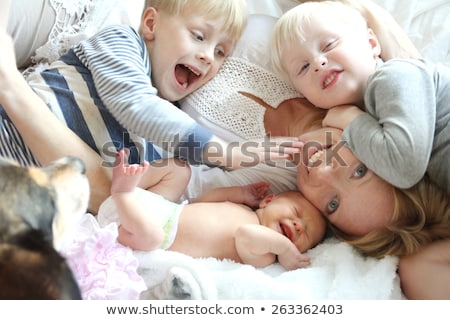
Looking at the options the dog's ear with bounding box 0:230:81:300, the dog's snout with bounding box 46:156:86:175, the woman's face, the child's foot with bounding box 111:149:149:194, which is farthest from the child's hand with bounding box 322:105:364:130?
the dog's ear with bounding box 0:230:81:300

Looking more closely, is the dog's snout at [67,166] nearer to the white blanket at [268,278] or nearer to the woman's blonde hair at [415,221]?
the white blanket at [268,278]

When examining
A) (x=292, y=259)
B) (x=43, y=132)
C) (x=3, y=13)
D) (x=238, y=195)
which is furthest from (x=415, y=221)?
(x=3, y=13)

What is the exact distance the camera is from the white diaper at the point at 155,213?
3.04 feet

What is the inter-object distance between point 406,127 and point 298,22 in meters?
0.34

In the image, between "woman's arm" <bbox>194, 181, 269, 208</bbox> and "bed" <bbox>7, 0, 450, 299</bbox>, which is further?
"woman's arm" <bbox>194, 181, 269, 208</bbox>

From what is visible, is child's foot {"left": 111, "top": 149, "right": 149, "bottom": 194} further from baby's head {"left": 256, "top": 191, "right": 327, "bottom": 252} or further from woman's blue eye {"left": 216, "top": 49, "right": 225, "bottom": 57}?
woman's blue eye {"left": 216, "top": 49, "right": 225, "bottom": 57}

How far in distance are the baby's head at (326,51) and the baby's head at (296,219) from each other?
0.21 meters

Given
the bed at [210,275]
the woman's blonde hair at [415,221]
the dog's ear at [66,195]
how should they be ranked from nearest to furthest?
the dog's ear at [66,195]
the bed at [210,275]
the woman's blonde hair at [415,221]

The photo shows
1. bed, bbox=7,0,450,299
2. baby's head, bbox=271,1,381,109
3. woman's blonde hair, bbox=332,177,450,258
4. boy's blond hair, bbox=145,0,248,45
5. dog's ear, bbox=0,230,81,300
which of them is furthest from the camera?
boy's blond hair, bbox=145,0,248,45

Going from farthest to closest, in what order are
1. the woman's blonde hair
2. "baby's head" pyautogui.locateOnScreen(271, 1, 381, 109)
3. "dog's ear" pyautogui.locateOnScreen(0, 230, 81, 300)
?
"baby's head" pyautogui.locateOnScreen(271, 1, 381, 109) → the woman's blonde hair → "dog's ear" pyautogui.locateOnScreen(0, 230, 81, 300)

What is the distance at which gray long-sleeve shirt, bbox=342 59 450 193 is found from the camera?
2.92 ft

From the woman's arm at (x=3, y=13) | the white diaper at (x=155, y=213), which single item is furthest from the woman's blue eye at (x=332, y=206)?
the woman's arm at (x=3, y=13)

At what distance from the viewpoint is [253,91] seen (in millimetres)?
1149

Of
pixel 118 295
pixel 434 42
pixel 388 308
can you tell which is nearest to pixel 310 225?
pixel 388 308
